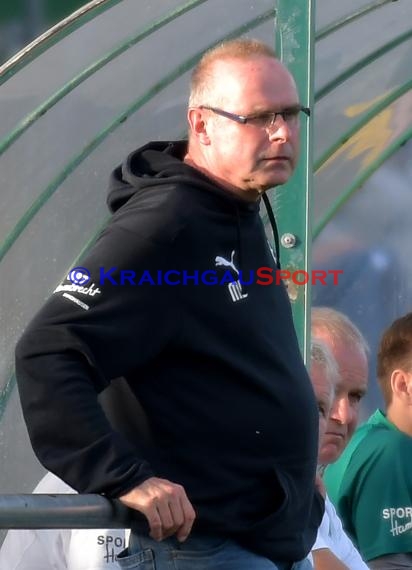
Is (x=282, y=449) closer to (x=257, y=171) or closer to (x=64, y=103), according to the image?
(x=257, y=171)

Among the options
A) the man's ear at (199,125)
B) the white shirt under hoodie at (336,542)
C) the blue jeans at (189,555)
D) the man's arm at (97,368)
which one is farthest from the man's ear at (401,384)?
the man's arm at (97,368)

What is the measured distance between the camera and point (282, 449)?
2914 mm

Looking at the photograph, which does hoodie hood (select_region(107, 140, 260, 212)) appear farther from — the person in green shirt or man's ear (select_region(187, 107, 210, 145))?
the person in green shirt

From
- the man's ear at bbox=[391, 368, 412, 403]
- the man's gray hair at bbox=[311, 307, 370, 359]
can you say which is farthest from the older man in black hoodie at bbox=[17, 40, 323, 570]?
the man's ear at bbox=[391, 368, 412, 403]

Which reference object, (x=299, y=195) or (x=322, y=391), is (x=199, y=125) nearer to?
(x=322, y=391)

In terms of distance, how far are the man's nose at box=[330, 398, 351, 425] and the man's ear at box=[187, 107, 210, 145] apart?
1.52 meters

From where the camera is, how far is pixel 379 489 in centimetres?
434

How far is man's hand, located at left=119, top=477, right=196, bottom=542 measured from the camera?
2615 mm

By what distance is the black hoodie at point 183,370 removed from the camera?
2.69 m

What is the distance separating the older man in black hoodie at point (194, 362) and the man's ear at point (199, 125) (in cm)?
Result: 2

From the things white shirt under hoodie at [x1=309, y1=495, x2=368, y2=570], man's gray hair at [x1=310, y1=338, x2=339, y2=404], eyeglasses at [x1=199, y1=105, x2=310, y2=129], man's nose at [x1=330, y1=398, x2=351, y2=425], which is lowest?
white shirt under hoodie at [x1=309, y1=495, x2=368, y2=570]

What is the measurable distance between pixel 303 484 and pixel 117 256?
64 centimetres

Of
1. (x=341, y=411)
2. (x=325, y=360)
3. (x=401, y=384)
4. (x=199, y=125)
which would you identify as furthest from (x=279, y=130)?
(x=401, y=384)

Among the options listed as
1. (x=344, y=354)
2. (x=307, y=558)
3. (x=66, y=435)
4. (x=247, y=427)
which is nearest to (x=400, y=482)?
(x=344, y=354)
